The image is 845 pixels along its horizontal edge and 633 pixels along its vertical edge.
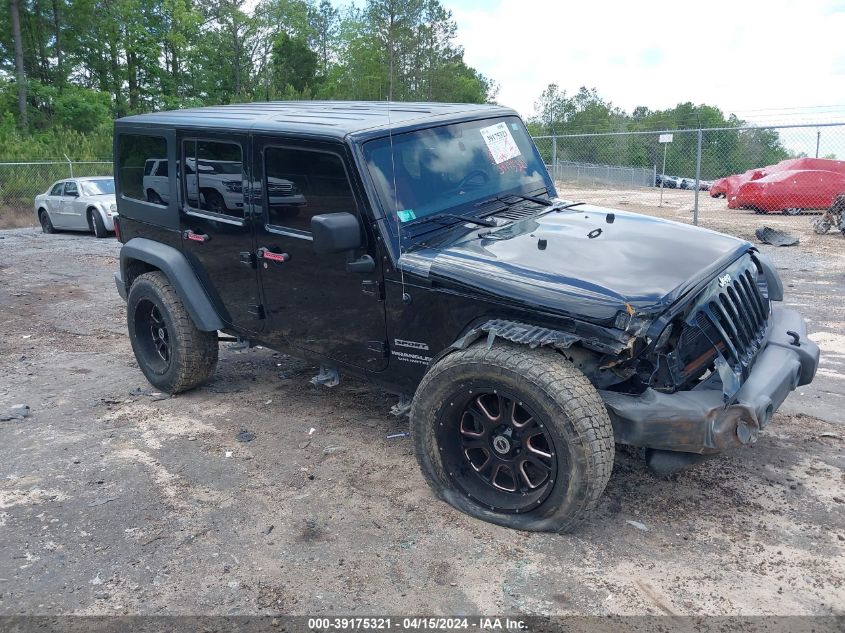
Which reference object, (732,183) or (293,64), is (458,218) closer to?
(732,183)

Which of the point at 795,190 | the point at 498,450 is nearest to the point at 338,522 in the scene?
the point at 498,450

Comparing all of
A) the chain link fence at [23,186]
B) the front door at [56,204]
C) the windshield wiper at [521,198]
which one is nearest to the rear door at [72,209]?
the front door at [56,204]

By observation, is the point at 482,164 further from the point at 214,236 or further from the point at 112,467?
the point at 112,467

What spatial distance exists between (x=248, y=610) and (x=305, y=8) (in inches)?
2046

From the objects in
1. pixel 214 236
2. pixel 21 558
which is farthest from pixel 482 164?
pixel 21 558

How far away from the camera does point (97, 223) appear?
51.4 ft

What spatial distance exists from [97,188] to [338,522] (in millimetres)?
15038

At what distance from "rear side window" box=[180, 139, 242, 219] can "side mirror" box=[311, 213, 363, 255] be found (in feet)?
3.68

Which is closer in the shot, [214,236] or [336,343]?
[336,343]

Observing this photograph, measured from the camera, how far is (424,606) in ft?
9.72

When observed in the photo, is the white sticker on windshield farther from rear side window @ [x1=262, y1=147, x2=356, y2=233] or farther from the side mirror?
the side mirror

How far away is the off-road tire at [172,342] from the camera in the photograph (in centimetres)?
517

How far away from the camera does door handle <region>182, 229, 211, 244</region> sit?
488cm

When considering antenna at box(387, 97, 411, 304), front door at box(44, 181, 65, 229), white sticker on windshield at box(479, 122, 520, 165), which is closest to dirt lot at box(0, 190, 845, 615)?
antenna at box(387, 97, 411, 304)
